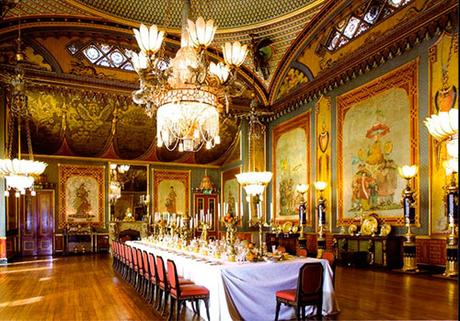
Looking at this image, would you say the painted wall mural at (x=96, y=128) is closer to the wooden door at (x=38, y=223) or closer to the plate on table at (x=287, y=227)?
the wooden door at (x=38, y=223)

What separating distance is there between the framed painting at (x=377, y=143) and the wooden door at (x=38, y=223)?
35.6ft

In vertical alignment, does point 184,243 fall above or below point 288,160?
below

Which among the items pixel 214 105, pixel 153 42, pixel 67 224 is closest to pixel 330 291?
pixel 214 105

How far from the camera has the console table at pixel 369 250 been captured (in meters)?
9.37

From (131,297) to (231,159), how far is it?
10727 mm

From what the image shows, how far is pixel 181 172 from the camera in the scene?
18.0 metres

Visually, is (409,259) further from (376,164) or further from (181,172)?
(181,172)

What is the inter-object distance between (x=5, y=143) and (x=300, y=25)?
32.0 feet

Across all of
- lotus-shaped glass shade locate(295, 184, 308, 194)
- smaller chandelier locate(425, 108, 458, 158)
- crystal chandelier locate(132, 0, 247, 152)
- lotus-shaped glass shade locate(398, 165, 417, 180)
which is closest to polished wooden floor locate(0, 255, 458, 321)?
lotus-shaped glass shade locate(398, 165, 417, 180)

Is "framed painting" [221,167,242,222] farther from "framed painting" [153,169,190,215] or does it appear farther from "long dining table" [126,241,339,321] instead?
"long dining table" [126,241,339,321]

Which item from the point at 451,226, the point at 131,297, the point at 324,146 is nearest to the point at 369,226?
the point at 451,226

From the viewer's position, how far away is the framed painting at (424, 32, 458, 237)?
827 centimetres

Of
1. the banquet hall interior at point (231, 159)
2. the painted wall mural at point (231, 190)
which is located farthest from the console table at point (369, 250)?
the painted wall mural at point (231, 190)

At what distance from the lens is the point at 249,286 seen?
512 cm
